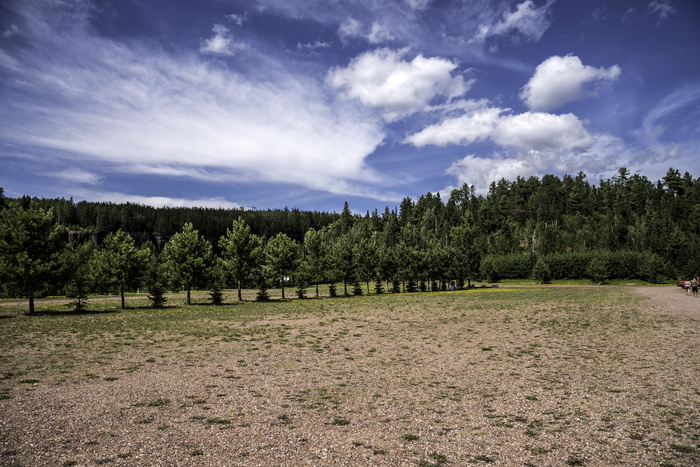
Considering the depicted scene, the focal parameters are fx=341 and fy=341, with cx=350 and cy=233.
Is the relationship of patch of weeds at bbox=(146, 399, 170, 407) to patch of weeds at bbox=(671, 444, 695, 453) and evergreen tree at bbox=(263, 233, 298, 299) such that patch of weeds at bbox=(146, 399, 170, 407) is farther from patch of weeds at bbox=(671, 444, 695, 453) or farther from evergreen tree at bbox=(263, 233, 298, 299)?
evergreen tree at bbox=(263, 233, 298, 299)

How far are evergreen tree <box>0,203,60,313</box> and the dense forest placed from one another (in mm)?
129

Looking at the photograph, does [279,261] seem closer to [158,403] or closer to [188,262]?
[188,262]

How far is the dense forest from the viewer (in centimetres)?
4709

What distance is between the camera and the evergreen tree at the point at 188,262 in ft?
180

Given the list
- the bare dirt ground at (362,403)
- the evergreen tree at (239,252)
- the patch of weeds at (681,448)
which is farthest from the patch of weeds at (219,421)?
the evergreen tree at (239,252)

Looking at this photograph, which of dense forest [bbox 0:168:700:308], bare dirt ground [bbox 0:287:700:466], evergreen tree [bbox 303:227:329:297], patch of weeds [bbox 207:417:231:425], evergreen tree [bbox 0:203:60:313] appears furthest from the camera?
evergreen tree [bbox 303:227:329:297]

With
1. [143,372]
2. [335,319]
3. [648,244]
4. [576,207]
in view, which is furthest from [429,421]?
[576,207]

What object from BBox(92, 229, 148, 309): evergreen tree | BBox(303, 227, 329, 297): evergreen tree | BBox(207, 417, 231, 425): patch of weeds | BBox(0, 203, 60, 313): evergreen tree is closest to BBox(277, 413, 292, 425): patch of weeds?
BBox(207, 417, 231, 425): patch of weeds

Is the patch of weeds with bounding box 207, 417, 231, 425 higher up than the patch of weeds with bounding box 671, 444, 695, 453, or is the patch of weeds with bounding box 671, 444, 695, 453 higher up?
the patch of weeds with bounding box 207, 417, 231, 425

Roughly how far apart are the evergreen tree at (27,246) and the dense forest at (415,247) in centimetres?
13

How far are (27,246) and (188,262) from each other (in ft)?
62.5

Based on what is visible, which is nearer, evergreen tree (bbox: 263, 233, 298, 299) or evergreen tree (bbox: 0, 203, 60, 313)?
evergreen tree (bbox: 0, 203, 60, 313)

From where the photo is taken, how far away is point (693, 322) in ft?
95.7

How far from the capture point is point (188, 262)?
179 feet
